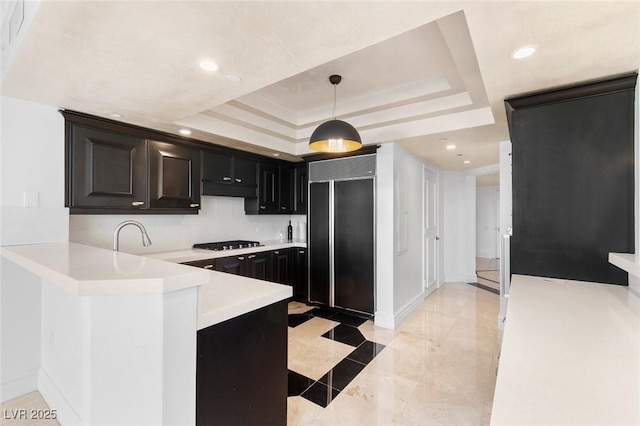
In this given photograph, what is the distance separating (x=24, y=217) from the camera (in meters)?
2.21

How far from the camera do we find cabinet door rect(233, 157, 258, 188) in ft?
13.0

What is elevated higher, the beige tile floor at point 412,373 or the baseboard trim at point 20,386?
the baseboard trim at point 20,386

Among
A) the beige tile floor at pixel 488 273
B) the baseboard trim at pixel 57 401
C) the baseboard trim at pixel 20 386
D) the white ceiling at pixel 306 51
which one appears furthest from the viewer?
the beige tile floor at pixel 488 273

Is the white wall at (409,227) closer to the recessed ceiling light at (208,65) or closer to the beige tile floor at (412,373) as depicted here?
the beige tile floor at (412,373)

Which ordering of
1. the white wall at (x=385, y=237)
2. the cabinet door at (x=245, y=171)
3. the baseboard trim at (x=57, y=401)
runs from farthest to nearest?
the cabinet door at (x=245, y=171) < the white wall at (x=385, y=237) < the baseboard trim at (x=57, y=401)

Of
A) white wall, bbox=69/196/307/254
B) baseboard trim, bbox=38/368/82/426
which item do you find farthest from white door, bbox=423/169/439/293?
baseboard trim, bbox=38/368/82/426

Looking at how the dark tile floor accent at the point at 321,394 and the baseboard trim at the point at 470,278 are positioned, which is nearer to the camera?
the dark tile floor accent at the point at 321,394

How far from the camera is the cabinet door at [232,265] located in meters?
3.44

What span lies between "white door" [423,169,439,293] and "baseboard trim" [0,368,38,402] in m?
4.71

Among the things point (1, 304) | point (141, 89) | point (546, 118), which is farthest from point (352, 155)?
point (1, 304)

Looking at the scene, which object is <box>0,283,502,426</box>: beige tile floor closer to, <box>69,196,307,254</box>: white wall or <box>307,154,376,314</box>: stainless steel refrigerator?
<box>307,154,376,314</box>: stainless steel refrigerator

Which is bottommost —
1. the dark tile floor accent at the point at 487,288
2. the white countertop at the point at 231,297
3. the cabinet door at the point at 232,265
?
the dark tile floor accent at the point at 487,288

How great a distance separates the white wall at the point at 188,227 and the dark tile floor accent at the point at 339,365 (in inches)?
59.8

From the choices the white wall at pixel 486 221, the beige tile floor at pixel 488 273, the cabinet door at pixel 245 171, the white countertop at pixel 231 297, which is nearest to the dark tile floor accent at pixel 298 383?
the white countertop at pixel 231 297
